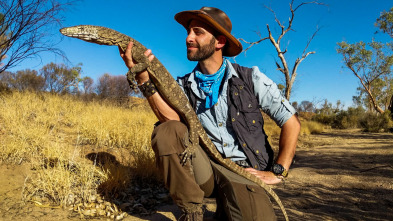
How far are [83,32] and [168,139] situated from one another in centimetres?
186

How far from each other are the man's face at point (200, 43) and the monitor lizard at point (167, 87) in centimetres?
45

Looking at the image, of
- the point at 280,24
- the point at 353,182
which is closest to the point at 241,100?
the point at 353,182

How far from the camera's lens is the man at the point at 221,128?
252 centimetres

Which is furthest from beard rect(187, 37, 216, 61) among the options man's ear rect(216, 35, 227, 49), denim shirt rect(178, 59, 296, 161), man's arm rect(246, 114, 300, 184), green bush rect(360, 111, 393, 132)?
green bush rect(360, 111, 393, 132)

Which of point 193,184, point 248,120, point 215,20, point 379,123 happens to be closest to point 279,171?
point 248,120

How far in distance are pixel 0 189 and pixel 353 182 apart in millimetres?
5645

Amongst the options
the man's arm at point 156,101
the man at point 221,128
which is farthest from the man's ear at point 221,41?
the man's arm at point 156,101

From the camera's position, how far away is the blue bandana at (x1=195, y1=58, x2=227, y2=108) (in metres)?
2.88

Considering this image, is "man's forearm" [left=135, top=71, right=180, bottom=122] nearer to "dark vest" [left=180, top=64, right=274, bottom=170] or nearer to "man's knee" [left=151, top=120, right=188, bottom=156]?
"man's knee" [left=151, top=120, right=188, bottom=156]

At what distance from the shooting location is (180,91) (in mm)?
3059

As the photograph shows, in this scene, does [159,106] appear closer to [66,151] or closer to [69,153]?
[69,153]

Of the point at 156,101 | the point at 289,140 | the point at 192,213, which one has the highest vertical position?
→ the point at 156,101

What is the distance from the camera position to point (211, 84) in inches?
115

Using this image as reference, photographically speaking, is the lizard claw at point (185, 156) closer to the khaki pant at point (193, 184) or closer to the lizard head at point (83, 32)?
the khaki pant at point (193, 184)
